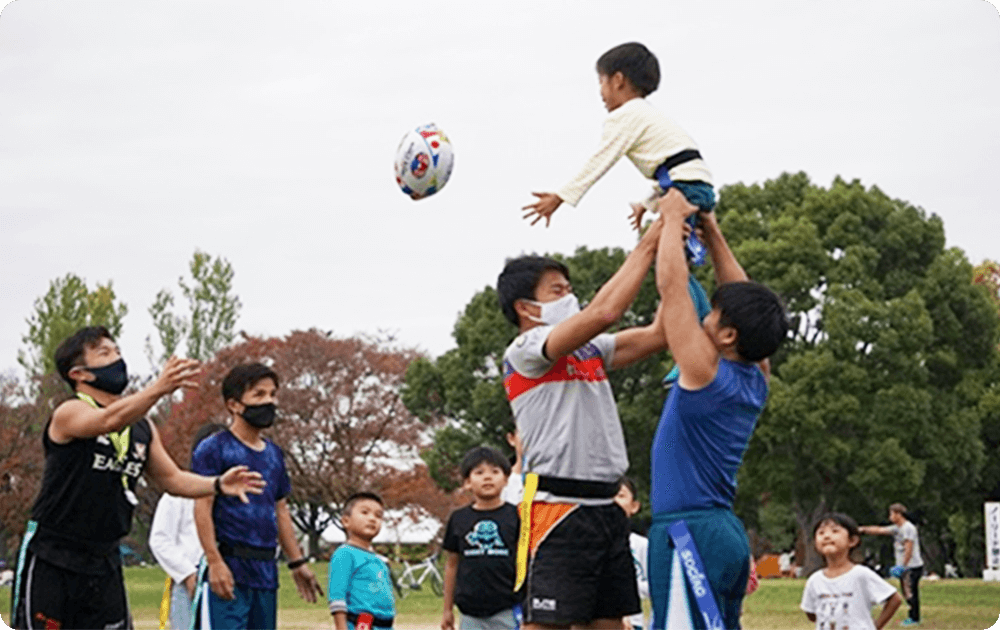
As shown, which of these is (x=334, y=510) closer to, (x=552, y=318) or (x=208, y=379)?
(x=208, y=379)

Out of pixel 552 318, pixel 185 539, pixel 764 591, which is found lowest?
pixel 764 591

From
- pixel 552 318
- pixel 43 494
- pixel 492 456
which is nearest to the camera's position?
pixel 552 318

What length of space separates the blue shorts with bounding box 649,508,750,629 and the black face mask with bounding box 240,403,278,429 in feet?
A: 11.7

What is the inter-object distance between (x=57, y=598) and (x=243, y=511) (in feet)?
5.45

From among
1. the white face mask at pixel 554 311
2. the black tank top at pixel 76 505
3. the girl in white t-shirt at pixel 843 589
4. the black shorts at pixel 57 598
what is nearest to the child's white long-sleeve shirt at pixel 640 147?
the white face mask at pixel 554 311

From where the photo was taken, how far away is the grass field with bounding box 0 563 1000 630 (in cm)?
2381

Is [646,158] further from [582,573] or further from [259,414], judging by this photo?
[259,414]

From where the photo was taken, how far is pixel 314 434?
60.2 meters

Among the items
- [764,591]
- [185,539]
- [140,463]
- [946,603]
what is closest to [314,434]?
[764,591]

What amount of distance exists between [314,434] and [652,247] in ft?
176

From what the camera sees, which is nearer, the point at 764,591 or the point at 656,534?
the point at 656,534

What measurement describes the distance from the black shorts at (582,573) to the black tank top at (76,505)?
251 cm

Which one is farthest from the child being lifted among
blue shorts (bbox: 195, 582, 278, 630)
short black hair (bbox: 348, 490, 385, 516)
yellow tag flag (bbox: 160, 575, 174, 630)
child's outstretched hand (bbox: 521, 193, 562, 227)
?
yellow tag flag (bbox: 160, 575, 174, 630)

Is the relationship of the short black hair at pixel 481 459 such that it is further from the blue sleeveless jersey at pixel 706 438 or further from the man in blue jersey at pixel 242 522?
the blue sleeveless jersey at pixel 706 438
